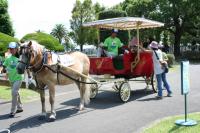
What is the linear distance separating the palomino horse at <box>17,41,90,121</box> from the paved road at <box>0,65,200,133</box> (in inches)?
20.5

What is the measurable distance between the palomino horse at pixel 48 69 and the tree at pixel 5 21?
112 feet

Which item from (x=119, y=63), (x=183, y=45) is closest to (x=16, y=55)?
(x=119, y=63)

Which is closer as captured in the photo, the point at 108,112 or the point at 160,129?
the point at 160,129

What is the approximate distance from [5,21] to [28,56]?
36.2m

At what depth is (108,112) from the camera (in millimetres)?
11523

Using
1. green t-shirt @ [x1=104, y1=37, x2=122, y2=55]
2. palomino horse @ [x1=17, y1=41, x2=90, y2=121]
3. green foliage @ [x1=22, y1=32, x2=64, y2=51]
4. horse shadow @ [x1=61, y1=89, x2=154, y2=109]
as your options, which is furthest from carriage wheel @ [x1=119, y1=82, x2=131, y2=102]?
Answer: green foliage @ [x1=22, y1=32, x2=64, y2=51]

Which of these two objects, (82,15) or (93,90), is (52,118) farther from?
(82,15)

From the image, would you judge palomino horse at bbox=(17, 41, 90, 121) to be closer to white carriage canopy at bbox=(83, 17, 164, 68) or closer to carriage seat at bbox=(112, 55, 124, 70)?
carriage seat at bbox=(112, 55, 124, 70)

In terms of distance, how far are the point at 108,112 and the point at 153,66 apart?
3602 millimetres

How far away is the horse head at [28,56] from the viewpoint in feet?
32.9

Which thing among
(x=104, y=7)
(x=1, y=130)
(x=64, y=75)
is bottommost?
(x=1, y=130)

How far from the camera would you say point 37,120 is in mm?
10750

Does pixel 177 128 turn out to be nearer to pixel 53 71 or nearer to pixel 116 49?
pixel 53 71

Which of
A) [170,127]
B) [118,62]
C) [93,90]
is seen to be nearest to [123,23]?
[118,62]
